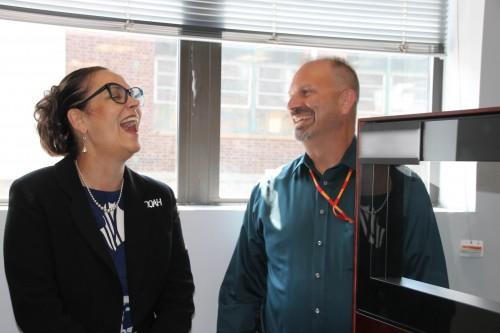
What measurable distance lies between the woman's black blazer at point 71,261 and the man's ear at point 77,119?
4.7 inches

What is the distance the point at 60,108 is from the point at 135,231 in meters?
0.48

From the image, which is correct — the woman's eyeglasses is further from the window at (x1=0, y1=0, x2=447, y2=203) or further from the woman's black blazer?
the window at (x1=0, y1=0, x2=447, y2=203)

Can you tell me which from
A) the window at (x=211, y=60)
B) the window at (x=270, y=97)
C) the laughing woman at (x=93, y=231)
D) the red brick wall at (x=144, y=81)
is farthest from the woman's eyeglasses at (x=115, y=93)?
the window at (x=270, y=97)

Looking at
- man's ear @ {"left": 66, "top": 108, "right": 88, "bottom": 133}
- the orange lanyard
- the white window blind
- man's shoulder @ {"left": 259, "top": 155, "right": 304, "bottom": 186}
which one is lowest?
the orange lanyard

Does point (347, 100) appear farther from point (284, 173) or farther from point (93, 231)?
point (93, 231)

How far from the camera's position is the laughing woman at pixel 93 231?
1.46 metres

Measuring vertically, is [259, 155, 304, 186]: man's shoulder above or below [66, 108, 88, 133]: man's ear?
below

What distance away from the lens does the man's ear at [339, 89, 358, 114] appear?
1.92 meters

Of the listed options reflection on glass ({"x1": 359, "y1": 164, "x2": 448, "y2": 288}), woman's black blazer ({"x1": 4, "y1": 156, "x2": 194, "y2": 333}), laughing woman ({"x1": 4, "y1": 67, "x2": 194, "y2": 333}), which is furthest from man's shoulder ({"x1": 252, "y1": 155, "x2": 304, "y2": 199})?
reflection on glass ({"x1": 359, "y1": 164, "x2": 448, "y2": 288})

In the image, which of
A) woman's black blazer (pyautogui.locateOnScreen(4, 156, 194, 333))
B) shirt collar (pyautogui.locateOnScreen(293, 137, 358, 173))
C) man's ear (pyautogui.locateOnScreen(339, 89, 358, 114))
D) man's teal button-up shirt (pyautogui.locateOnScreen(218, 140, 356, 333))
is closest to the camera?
woman's black blazer (pyautogui.locateOnScreen(4, 156, 194, 333))

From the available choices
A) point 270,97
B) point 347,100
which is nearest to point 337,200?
point 347,100

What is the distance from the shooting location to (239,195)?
249 centimetres

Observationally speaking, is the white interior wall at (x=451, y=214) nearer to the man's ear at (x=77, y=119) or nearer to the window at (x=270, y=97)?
the window at (x=270, y=97)

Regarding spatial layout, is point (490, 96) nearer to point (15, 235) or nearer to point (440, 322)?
point (440, 322)
